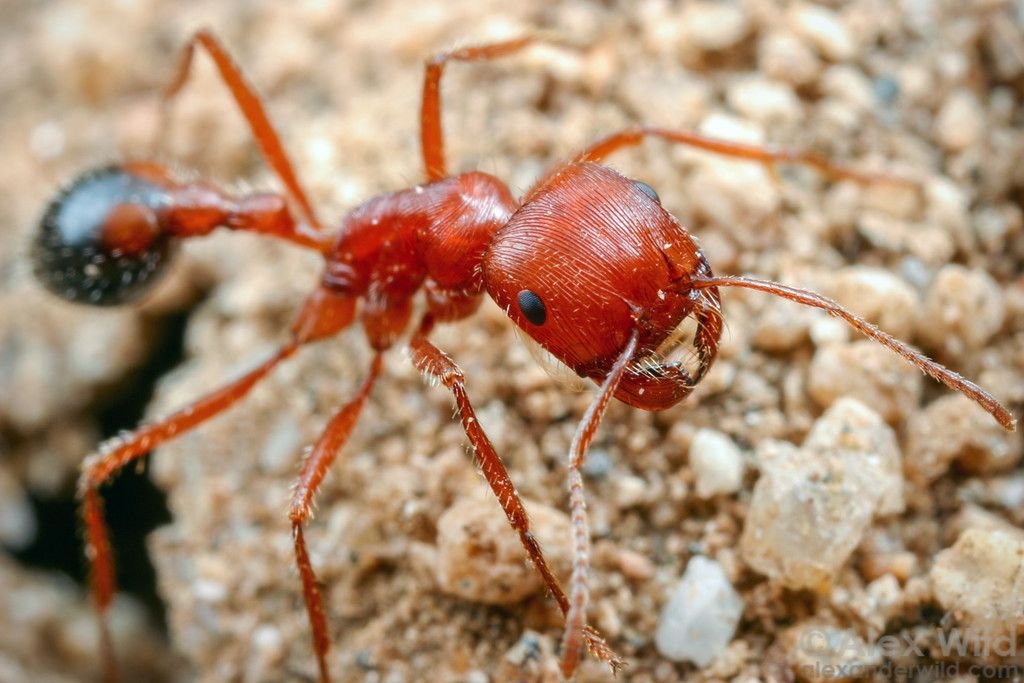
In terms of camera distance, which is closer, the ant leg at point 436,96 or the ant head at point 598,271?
the ant head at point 598,271

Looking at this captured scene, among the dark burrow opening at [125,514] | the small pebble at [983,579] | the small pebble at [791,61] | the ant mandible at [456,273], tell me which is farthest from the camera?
the dark burrow opening at [125,514]

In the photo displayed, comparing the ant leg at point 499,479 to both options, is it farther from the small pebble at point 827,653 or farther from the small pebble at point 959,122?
the small pebble at point 959,122

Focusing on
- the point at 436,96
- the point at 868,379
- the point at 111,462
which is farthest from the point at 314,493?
the point at 868,379

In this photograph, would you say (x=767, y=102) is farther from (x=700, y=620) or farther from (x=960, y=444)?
(x=700, y=620)

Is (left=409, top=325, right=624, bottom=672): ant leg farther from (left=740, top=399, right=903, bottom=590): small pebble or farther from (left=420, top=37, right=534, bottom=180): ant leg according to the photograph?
(left=420, top=37, right=534, bottom=180): ant leg

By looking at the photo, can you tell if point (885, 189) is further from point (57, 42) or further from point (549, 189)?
point (57, 42)

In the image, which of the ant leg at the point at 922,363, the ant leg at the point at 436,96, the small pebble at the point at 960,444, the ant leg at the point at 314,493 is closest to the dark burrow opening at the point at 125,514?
the ant leg at the point at 314,493

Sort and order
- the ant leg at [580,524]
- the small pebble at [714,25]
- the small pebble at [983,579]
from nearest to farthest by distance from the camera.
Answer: the ant leg at [580,524] < the small pebble at [983,579] < the small pebble at [714,25]

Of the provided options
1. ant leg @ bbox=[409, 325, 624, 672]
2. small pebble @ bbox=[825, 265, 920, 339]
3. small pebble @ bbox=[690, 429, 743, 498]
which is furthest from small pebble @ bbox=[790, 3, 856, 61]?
ant leg @ bbox=[409, 325, 624, 672]
